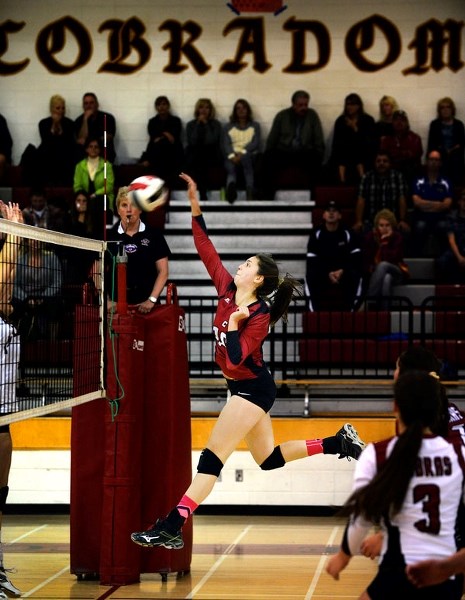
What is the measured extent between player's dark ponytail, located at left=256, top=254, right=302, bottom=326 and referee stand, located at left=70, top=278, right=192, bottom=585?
76cm

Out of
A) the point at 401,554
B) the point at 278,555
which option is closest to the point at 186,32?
the point at 278,555

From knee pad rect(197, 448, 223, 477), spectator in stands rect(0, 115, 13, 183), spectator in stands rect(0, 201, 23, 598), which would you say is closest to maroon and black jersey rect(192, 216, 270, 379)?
knee pad rect(197, 448, 223, 477)

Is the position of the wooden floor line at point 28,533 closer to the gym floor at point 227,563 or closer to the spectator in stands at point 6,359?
the gym floor at point 227,563

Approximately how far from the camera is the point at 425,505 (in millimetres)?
4297

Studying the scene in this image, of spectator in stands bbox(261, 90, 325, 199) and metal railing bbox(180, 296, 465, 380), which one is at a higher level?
spectator in stands bbox(261, 90, 325, 199)

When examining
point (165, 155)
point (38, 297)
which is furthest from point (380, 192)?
point (38, 297)

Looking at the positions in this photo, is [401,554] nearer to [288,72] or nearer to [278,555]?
[278,555]

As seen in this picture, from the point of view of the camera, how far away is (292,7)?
17.1 meters

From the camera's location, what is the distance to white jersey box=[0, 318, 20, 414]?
736cm

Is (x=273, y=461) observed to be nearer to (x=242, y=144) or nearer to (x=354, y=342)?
(x=354, y=342)

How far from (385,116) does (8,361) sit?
10004 mm

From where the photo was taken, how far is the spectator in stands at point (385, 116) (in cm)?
1614

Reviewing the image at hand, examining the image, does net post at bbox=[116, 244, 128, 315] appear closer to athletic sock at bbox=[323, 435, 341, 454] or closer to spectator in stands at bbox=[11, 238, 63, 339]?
spectator in stands at bbox=[11, 238, 63, 339]

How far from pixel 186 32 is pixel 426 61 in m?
3.49
